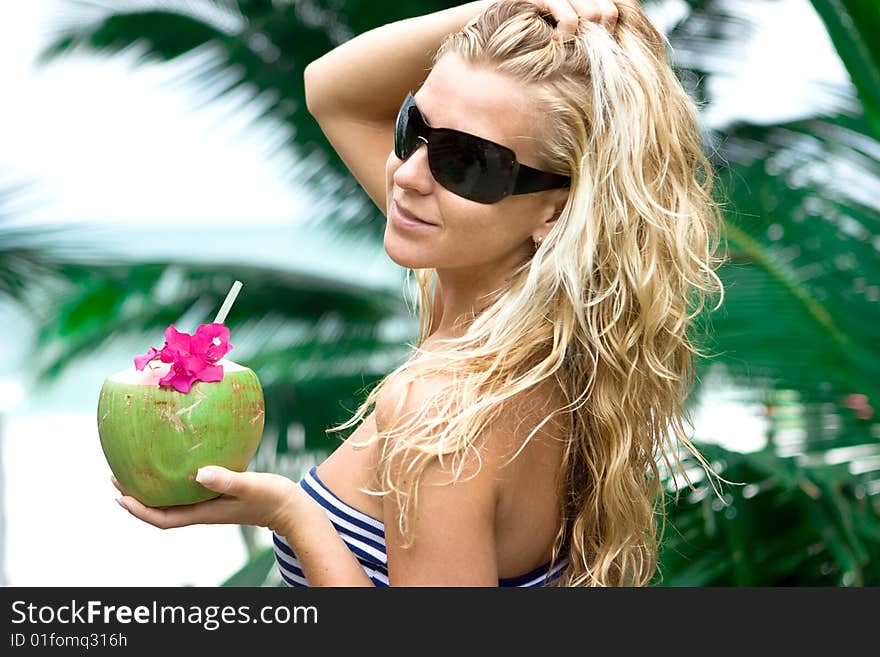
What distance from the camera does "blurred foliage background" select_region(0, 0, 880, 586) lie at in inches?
161

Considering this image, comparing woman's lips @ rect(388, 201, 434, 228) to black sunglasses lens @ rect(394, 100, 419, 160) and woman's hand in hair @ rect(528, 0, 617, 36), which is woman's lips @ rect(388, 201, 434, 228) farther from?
woman's hand in hair @ rect(528, 0, 617, 36)

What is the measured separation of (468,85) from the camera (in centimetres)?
179

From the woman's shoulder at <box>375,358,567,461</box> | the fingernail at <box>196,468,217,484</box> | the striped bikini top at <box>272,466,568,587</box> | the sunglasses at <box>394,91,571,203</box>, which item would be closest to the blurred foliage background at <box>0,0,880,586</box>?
the sunglasses at <box>394,91,571,203</box>

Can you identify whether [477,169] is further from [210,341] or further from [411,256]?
[210,341]

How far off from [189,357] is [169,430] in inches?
4.7

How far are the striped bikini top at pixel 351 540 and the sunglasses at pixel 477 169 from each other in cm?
57

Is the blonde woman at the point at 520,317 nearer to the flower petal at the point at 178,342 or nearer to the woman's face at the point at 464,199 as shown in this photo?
the woman's face at the point at 464,199

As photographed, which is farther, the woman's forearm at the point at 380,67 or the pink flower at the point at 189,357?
the woman's forearm at the point at 380,67

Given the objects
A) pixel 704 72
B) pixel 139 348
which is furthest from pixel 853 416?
pixel 139 348

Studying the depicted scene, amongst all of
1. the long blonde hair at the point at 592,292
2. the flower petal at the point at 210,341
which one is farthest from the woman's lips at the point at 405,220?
the flower petal at the point at 210,341

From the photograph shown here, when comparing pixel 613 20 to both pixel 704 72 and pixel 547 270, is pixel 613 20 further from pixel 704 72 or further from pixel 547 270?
pixel 704 72

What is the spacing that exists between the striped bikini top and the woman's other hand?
10 centimetres

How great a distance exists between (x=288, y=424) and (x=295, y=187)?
1.48 meters

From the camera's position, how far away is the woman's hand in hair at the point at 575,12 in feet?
5.93
